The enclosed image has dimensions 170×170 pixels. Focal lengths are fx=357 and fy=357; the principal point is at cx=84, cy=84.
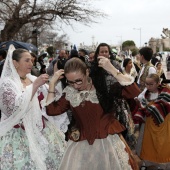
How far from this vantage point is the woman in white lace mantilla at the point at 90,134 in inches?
114

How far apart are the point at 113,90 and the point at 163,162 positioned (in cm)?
217

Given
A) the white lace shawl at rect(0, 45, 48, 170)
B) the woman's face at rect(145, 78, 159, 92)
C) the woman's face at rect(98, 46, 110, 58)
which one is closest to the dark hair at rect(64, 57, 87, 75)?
the white lace shawl at rect(0, 45, 48, 170)

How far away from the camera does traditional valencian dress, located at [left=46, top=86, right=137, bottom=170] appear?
2.90 meters

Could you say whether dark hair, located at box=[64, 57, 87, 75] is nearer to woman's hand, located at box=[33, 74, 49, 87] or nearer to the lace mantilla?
the lace mantilla

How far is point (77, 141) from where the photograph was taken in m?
2.98

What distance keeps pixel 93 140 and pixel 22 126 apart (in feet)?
3.63

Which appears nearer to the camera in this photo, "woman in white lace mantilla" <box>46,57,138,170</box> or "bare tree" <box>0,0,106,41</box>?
"woman in white lace mantilla" <box>46,57,138,170</box>

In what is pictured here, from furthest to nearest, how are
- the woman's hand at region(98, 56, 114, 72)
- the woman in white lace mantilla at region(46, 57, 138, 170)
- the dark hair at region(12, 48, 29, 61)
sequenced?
the dark hair at region(12, 48, 29, 61)
the woman in white lace mantilla at region(46, 57, 138, 170)
the woman's hand at region(98, 56, 114, 72)

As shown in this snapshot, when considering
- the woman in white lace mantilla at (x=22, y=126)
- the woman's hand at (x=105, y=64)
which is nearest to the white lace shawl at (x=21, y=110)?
the woman in white lace mantilla at (x=22, y=126)

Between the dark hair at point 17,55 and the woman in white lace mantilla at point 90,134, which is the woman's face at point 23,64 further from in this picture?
the woman in white lace mantilla at point 90,134

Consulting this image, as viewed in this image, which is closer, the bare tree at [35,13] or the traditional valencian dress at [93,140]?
the traditional valencian dress at [93,140]

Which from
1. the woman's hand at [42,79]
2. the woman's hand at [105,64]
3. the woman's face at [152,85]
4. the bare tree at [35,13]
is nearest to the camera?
the woman's hand at [105,64]

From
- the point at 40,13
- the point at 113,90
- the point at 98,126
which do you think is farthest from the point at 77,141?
the point at 40,13

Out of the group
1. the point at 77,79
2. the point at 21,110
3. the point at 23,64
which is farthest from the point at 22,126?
the point at 77,79
